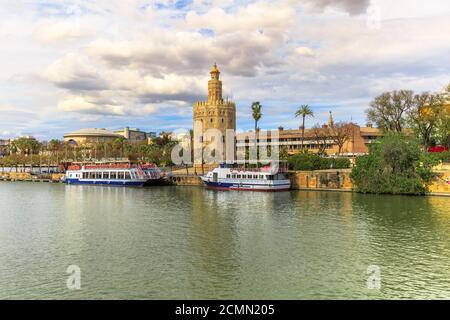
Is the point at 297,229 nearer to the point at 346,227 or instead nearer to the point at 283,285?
the point at 346,227

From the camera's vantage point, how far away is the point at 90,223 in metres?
40.1

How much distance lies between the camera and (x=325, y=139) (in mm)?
97875

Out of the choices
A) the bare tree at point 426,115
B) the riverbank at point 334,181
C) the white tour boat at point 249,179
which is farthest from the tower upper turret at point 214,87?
the bare tree at point 426,115

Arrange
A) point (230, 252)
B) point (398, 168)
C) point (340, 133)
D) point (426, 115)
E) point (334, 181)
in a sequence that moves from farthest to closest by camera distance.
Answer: point (340, 133) → point (426, 115) → point (334, 181) → point (398, 168) → point (230, 252)

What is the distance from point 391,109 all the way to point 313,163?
20.4 meters

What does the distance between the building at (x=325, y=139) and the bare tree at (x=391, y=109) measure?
13.0 m

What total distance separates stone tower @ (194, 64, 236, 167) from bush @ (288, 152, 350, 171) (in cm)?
3966

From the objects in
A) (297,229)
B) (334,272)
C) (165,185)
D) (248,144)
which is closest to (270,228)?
(297,229)

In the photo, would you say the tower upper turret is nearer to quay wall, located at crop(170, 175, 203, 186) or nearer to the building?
the building

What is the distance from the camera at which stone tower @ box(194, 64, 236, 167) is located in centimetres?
11606

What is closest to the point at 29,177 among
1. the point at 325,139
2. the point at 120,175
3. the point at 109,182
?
the point at 109,182

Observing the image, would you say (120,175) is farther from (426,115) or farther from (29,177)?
(426,115)

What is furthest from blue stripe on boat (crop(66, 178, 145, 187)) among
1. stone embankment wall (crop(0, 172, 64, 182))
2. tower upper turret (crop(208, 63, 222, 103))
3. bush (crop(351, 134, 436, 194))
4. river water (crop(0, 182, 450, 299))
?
bush (crop(351, 134, 436, 194))
